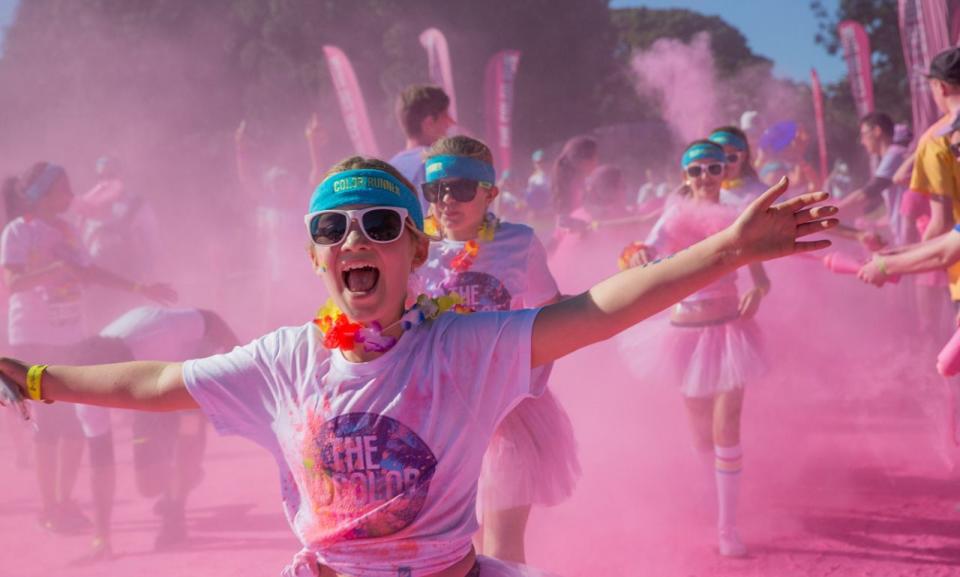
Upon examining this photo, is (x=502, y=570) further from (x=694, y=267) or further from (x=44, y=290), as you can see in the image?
(x=44, y=290)

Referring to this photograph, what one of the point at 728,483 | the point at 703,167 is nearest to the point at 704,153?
the point at 703,167

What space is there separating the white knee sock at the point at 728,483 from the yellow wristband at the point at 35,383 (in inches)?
146

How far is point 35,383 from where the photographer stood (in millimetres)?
2391

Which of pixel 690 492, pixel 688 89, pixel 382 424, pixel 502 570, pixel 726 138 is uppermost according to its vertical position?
pixel 688 89

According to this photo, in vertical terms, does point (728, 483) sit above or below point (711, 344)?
below

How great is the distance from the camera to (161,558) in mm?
5555

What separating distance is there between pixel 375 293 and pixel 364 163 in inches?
14.4

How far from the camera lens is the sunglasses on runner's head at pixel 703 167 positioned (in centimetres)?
539

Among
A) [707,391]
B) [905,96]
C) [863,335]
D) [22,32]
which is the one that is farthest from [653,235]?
[905,96]

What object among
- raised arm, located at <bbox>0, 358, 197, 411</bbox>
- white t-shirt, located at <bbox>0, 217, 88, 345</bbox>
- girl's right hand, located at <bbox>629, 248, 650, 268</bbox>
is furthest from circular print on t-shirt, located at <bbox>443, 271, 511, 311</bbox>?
white t-shirt, located at <bbox>0, 217, 88, 345</bbox>

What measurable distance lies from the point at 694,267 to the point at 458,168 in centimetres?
205

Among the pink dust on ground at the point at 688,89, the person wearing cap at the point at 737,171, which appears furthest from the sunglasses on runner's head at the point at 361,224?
the pink dust on ground at the point at 688,89

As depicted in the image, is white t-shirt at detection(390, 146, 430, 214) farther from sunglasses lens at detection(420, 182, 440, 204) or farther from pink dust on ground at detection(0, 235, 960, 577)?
pink dust on ground at detection(0, 235, 960, 577)

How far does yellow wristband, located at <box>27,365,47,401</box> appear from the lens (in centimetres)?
239
